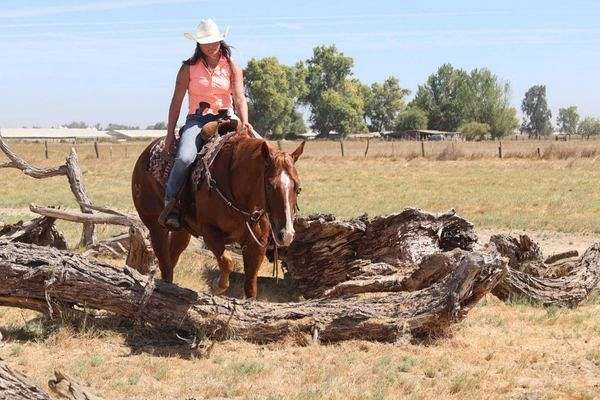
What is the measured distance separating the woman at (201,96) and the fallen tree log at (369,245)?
2043mm

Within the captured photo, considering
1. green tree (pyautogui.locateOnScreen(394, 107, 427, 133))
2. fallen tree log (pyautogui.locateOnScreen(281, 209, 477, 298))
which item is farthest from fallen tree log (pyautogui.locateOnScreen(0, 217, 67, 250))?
green tree (pyautogui.locateOnScreen(394, 107, 427, 133))

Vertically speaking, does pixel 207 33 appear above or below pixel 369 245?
above

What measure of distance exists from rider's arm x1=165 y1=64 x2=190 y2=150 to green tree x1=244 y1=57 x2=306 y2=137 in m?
95.9

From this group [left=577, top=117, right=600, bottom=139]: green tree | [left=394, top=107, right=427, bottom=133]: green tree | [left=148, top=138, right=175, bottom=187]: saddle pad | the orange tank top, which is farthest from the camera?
[left=577, top=117, right=600, bottom=139]: green tree

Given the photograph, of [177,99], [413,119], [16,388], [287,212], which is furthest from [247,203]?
[413,119]

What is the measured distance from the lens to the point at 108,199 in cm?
2683

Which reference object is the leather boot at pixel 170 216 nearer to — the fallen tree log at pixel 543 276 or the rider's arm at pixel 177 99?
the rider's arm at pixel 177 99

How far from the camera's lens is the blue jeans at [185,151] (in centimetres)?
798

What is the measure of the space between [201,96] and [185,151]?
A: 64cm

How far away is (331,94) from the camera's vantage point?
4552 inches

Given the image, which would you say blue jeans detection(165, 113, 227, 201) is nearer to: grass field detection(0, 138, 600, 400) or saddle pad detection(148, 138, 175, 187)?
saddle pad detection(148, 138, 175, 187)

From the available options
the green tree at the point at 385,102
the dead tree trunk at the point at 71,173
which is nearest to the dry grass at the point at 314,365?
the dead tree trunk at the point at 71,173

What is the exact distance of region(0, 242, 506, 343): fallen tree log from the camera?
281 inches

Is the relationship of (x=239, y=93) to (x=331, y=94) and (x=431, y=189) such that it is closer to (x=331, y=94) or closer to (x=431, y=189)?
(x=431, y=189)
